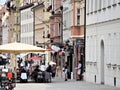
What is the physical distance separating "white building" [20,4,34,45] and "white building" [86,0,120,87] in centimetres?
6167

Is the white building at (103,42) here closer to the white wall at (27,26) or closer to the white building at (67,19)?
the white building at (67,19)

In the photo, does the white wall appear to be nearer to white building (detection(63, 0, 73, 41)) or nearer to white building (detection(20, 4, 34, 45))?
white building (detection(20, 4, 34, 45))

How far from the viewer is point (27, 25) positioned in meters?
123

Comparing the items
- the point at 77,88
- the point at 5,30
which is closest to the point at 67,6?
the point at 77,88

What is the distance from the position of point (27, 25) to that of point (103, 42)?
243 feet

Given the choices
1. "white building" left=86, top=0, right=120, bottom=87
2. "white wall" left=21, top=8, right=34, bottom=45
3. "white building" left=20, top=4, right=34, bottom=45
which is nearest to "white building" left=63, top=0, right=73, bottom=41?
"white building" left=86, top=0, right=120, bottom=87

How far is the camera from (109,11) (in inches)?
1839

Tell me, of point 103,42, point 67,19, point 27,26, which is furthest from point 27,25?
point 103,42

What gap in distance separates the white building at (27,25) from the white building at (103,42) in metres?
61.7

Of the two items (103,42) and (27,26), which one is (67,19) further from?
(27,26)

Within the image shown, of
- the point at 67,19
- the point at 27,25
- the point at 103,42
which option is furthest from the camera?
the point at 27,25

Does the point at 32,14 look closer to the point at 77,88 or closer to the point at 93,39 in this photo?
the point at 93,39

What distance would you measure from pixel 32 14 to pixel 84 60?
194ft

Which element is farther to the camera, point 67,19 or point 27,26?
point 27,26
